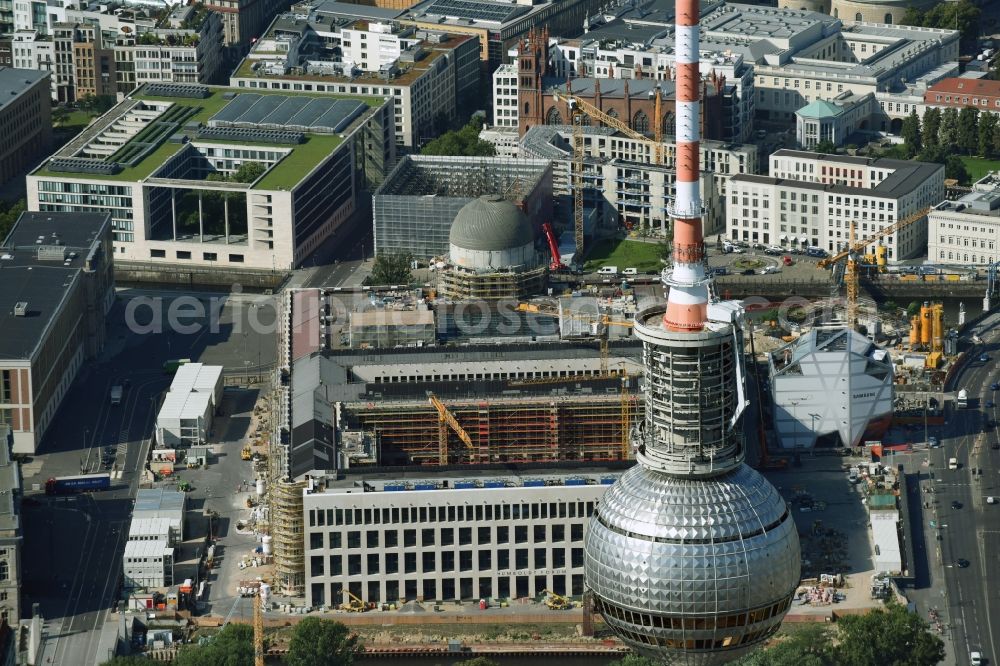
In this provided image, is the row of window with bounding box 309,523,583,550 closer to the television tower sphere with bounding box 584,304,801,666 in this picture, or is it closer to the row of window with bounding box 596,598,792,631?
the television tower sphere with bounding box 584,304,801,666

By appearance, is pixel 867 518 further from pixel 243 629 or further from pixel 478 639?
pixel 243 629

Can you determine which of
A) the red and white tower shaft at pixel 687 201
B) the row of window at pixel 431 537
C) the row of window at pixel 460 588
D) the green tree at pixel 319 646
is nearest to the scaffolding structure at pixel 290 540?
the row of window at pixel 431 537

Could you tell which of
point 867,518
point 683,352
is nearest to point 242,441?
point 867,518

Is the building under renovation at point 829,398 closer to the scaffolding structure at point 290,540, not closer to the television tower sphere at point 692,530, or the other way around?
the scaffolding structure at point 290,540

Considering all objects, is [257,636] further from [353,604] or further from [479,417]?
[479,417]

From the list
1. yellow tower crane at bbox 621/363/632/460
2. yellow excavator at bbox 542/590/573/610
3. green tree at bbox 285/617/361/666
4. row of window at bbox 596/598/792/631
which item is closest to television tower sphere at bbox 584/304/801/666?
row of window at bbox 596/598/792/631
